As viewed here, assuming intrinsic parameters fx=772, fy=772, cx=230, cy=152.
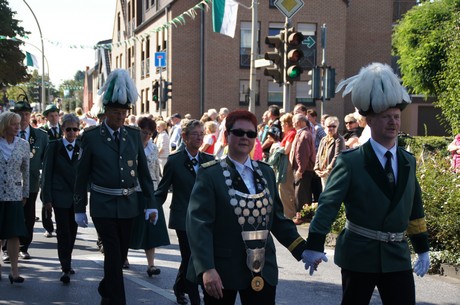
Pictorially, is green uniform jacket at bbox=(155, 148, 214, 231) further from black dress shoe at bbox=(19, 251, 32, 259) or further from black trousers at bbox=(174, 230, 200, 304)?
black dress shoe at bbox=(19, 251, 32, 259)

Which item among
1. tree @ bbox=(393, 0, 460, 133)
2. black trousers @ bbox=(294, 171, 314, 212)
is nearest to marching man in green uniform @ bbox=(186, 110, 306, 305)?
black trousers @ bbox=(294, 171, 314, 212)

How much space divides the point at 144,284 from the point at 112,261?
1.78 meters

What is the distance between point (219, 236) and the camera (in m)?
4.62

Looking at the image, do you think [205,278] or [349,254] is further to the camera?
[349,254]

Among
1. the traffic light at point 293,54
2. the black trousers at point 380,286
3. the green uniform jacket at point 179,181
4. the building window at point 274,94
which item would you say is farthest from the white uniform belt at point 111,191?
the building window at point 274,94

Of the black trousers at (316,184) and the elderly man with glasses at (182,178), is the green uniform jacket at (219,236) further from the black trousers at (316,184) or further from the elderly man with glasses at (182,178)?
the black trousers at (316,184)

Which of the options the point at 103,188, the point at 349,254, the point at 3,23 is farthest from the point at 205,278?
the point at 3,23

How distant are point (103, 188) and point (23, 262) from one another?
11.4ft

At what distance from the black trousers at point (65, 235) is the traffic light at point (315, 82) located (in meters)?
7.15

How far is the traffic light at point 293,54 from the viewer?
13672 millimetres

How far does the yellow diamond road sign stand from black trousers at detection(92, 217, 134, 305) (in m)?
8.17

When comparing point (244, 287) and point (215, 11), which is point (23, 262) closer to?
point (244, 287)

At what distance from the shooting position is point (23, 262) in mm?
9766

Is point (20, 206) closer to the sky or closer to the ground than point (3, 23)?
closer to the ground
